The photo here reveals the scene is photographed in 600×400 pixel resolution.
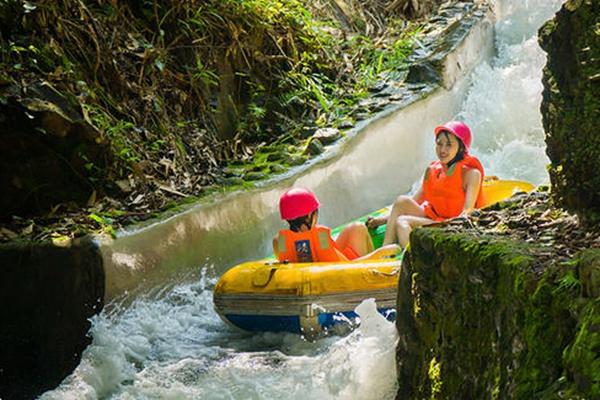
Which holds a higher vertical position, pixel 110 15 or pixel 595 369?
pixel 110 15

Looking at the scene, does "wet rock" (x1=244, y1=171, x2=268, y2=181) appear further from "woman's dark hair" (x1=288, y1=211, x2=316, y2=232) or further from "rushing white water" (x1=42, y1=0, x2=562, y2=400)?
"woman's dark hair" (x1=288, y1=211, x2=316, y2=232)

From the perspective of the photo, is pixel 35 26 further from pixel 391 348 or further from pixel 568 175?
pixel 568 175

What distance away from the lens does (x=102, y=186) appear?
6.82m

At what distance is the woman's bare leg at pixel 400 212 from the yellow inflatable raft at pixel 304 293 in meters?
0.64

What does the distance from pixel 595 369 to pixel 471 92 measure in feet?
30.0

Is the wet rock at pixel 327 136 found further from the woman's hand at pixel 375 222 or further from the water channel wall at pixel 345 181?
the woman's hand at pixel 375 222

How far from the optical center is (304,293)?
5594 mm

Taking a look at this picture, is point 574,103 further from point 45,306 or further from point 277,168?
point 277,168

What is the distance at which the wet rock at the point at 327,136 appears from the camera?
8.58 m

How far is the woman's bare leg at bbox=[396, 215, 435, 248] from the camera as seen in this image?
6.45 m

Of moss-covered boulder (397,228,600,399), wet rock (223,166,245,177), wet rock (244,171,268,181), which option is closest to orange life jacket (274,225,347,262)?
wet rock (244,171,268,181)

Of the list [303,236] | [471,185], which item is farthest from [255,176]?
[471,185]

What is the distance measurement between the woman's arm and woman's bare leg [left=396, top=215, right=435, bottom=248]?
0.35 meters

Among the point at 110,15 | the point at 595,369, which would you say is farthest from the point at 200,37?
the point at 595,369
